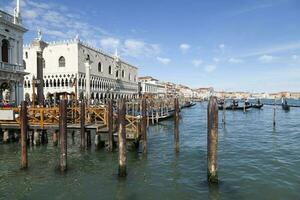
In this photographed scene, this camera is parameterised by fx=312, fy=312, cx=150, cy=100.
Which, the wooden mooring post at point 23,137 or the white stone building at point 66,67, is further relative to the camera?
the white stone building at point 66,67

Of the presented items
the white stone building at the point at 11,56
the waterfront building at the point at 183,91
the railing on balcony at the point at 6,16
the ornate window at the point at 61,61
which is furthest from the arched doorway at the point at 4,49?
the waterfront building at the point at 183,91

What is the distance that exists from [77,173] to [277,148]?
39.2ft

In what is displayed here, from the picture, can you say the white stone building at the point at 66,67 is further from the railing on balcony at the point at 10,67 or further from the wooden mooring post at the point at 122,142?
Result: the wooden mooring post at the point at 122,142

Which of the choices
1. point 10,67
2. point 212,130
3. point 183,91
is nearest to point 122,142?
point 212,130

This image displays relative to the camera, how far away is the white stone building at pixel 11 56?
80.9ft

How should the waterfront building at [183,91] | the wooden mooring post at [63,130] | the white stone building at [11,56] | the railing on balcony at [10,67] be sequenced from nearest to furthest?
the wooden mooring post at [63,130], the railing on balcony at [10,67], the white stone building at [11,56], the waterfront building at [183,91]

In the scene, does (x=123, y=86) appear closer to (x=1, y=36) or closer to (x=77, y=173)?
(x=1, y=36)

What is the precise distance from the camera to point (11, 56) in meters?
26.0

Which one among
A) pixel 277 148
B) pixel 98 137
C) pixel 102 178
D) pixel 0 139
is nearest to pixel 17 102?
pixel 0 139

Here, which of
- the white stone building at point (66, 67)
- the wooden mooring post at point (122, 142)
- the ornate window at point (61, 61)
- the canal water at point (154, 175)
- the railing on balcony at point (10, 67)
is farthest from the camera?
the ornate window at point (61, 61)

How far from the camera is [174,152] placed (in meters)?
16.8

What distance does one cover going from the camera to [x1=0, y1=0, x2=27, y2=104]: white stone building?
971 inches

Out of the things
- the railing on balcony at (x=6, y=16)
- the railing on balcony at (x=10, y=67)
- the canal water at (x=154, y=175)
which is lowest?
the canal water at (x=154, y=175)

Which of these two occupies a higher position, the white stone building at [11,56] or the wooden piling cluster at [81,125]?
the white stone building at [11,56]
